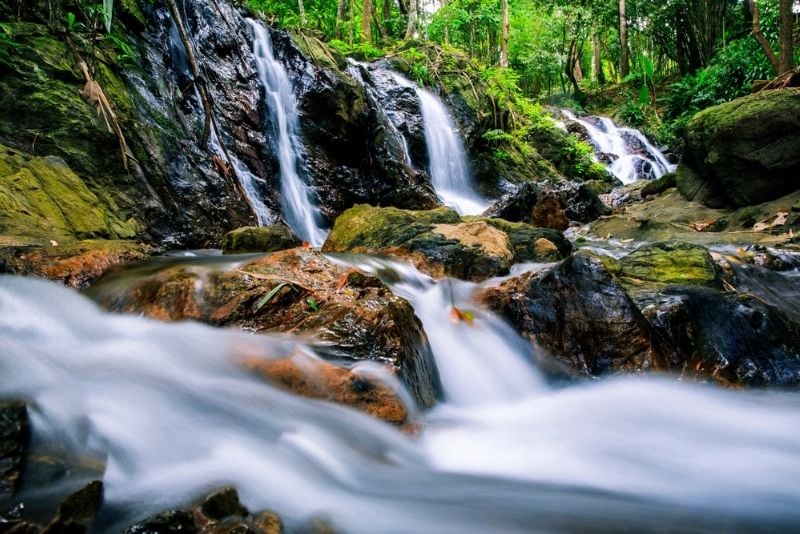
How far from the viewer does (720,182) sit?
986 cm

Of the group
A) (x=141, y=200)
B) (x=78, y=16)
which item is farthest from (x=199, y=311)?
(x=78, y=16)

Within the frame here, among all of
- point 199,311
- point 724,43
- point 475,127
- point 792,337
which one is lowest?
point 792,337

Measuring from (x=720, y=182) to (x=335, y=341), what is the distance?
970 cm

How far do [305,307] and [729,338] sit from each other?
10.4ft

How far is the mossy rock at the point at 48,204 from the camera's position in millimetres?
4438

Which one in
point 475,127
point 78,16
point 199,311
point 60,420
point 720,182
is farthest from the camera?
point 475,127

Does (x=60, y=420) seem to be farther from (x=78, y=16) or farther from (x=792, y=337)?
(x=78, y=16)

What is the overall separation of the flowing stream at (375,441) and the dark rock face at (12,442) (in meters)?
0.06

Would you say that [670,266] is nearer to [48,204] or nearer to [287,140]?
[48,204]

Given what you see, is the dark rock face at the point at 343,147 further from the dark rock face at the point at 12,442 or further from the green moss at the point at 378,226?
the dark rock face at the point at 12,442

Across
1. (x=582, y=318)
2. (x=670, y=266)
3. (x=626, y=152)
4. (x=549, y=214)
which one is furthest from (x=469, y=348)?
(x=626, y=152)

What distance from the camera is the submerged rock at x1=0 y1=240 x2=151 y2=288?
369cm

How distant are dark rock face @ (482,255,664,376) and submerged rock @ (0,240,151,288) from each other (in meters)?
3.33

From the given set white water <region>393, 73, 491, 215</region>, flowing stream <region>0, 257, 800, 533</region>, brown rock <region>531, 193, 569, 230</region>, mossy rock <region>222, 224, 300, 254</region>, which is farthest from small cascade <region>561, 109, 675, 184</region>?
flowing stream <region>0, 257, 800, 533</region>
